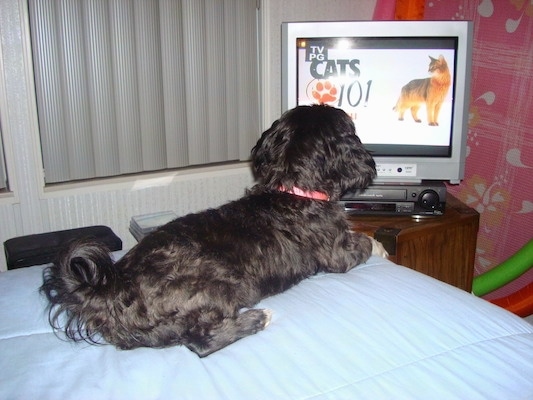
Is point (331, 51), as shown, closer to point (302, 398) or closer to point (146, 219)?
point (146, 219)

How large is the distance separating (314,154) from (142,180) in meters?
1.31

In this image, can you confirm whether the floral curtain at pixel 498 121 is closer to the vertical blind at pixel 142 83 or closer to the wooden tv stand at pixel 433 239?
the wooden tv stand at pixel 433 239

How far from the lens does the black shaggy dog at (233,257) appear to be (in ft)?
4.55

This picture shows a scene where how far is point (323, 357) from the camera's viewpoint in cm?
127

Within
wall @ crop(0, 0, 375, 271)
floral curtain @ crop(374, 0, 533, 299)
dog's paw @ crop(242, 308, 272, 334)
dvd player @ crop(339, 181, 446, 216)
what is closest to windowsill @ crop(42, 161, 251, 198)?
wall @ crop(0, 0, 375, 271)

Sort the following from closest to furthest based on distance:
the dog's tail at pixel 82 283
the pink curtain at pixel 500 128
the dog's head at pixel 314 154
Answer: the dog's tail at pixel 82 283 < the dog's head at pixel 314 154 < the pink curtain at pixel 500 128

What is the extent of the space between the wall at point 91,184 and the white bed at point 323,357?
1.10 meters

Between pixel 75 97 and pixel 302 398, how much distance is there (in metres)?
2.08

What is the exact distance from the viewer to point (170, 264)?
4.77ft

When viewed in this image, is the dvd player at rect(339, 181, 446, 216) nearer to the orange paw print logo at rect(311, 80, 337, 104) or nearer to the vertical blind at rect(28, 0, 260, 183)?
the orange paw print logo at rect(311, 80, 337, 104)

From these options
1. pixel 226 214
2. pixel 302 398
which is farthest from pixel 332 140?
pixel 302 398

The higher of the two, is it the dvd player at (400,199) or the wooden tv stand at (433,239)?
the dvd player at (400,199)

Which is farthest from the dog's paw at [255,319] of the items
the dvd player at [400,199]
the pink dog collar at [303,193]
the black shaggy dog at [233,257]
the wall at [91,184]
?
the wall at [91,184]

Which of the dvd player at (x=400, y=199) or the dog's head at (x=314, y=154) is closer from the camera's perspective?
the dog's head at (x=314, y=154)
